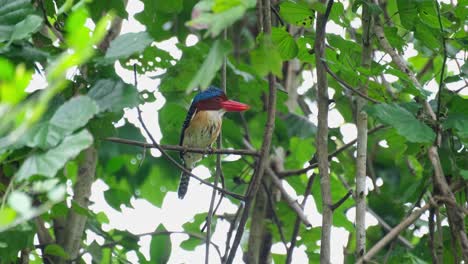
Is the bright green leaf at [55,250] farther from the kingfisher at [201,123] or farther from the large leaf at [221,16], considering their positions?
the large leaf at [221,16]

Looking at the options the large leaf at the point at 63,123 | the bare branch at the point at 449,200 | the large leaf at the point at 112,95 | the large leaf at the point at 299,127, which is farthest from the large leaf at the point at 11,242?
the large leaf at the point at 299,127

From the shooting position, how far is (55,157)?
1.94 meters

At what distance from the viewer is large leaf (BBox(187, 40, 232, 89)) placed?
1.69m

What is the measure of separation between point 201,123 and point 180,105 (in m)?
0.91

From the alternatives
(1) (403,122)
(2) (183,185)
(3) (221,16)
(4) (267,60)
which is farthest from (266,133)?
(2) (183,185)

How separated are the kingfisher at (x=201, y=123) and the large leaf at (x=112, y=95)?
2.41 meters

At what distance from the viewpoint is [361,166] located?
315 centimetres

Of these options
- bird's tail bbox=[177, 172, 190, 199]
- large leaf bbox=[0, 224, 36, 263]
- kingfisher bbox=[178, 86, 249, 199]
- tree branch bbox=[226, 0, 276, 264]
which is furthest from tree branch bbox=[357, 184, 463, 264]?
bird's tail bbox=[177, 172, 190, 199]

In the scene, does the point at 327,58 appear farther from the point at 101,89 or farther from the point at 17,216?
the point at 17,216

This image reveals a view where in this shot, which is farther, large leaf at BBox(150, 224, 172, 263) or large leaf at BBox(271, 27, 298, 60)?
large leaf at BBox(150, 224, 172, 263)

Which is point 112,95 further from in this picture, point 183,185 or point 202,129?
point 183,185

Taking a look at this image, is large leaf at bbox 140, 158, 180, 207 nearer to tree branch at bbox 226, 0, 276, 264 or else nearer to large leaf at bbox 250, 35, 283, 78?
tree branch at bbox 226, 0, 276, 264

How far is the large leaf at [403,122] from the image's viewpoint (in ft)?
9.37

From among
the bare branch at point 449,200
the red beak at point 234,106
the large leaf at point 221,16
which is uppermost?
the red beak at point 234,106
